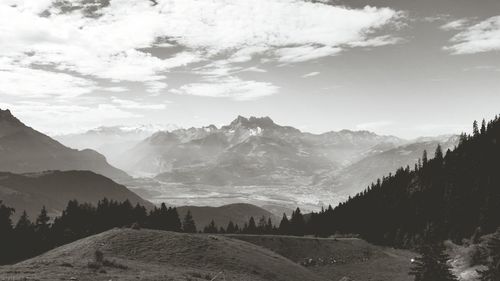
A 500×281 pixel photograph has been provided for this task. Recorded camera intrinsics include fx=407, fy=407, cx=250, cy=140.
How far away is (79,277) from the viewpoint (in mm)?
31641

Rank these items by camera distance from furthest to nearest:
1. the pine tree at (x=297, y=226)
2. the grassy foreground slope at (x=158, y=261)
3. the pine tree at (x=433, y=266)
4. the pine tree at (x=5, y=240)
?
the pine tree at (x=297, y=226) → the pine tree at (x=5, y=240) → the pine tree at (x=433, y=266) → the grassy foreground slope at (x=158, y=261)

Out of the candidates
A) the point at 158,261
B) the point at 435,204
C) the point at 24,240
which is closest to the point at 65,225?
the point at 24,240

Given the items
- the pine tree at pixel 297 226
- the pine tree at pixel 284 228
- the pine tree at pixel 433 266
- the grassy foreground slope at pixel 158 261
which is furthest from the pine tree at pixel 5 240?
the pine tree at pixel 297 226

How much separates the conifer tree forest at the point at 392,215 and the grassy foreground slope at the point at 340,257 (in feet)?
27.2

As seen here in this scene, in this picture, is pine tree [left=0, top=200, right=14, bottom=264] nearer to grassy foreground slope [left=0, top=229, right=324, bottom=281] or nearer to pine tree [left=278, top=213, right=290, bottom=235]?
grassy foreground slope [left=0, top=229, right=324, bottom=281]

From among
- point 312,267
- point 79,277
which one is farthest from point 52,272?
point 312,267

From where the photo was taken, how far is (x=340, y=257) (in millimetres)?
95000

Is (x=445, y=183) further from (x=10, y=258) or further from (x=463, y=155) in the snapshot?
(x=10, y=258)

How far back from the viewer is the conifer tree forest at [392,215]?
321 feet

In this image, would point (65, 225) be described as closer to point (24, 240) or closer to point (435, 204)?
point (24, 240)

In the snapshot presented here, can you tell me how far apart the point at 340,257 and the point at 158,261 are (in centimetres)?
5750

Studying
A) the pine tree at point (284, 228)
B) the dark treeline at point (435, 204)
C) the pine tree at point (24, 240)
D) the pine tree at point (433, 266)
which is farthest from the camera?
the pine tree at point (284, 228)

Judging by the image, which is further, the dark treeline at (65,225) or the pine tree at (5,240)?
the dark treeline at (65,225)

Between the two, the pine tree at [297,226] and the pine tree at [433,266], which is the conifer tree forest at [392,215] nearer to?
the pine tree at [297,226]
